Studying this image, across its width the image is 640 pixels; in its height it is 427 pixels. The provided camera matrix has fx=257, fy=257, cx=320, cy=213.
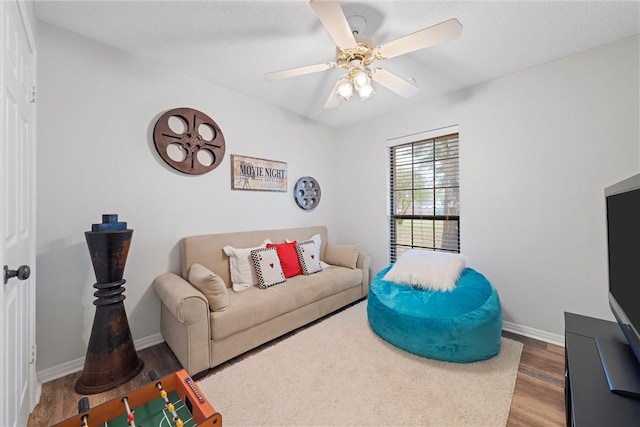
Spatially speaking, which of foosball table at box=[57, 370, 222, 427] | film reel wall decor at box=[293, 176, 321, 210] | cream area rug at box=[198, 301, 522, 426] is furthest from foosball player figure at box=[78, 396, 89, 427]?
film reel wall decor at box=[293, 176, 321, 210]

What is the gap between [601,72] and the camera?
6.70 ft

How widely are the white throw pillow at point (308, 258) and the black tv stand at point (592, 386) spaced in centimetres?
208

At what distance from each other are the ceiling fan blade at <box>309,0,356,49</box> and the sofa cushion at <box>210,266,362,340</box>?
6.47 feet

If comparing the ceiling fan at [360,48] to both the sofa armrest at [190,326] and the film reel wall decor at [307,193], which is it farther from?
the sofa armrest at [190,326]

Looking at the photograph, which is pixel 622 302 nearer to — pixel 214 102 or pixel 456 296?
pixel 456 296

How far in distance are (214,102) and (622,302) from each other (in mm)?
3236

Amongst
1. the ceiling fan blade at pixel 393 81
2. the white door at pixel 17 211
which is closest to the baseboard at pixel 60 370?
the white door at pixel 17 211

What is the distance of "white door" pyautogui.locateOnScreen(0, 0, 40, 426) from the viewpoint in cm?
106

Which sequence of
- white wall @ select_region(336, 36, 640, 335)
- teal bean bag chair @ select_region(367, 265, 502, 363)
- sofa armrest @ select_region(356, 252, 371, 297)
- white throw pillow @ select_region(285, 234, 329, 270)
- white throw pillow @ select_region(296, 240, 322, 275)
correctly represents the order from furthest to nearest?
sofa armrest @ select_region(356, 252, 371, 297) < white throw pillow @ select_region(285, 234, 329, 270) < white throw pillow @ select_region(296, 240, 322, 275) < white wall @ select_region(336, 36, 640, 335) < teal bean bag chair @ select_region(367, 265, 502, 363)

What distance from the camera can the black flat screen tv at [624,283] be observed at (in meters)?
0.95

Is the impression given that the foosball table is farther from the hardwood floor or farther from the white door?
the hardwood floor

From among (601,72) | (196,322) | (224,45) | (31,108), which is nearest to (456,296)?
(196,322)

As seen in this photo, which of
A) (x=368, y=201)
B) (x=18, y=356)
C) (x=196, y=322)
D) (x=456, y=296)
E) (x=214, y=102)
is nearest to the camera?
(x=18, y=356)

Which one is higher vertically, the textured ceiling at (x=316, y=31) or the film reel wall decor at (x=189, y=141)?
the textured ceiling at (x=316, y=31)
